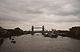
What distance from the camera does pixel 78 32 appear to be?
458 ft

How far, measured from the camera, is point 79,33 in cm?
13525

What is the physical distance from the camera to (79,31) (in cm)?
13988

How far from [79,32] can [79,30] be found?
4799mm

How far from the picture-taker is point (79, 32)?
13762 centimetres

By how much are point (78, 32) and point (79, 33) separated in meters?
4.45

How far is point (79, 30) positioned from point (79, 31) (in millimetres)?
2288

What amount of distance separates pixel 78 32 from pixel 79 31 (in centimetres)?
150

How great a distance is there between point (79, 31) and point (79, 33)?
16.8ft

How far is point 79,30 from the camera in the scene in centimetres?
14188

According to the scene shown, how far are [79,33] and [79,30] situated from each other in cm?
742
